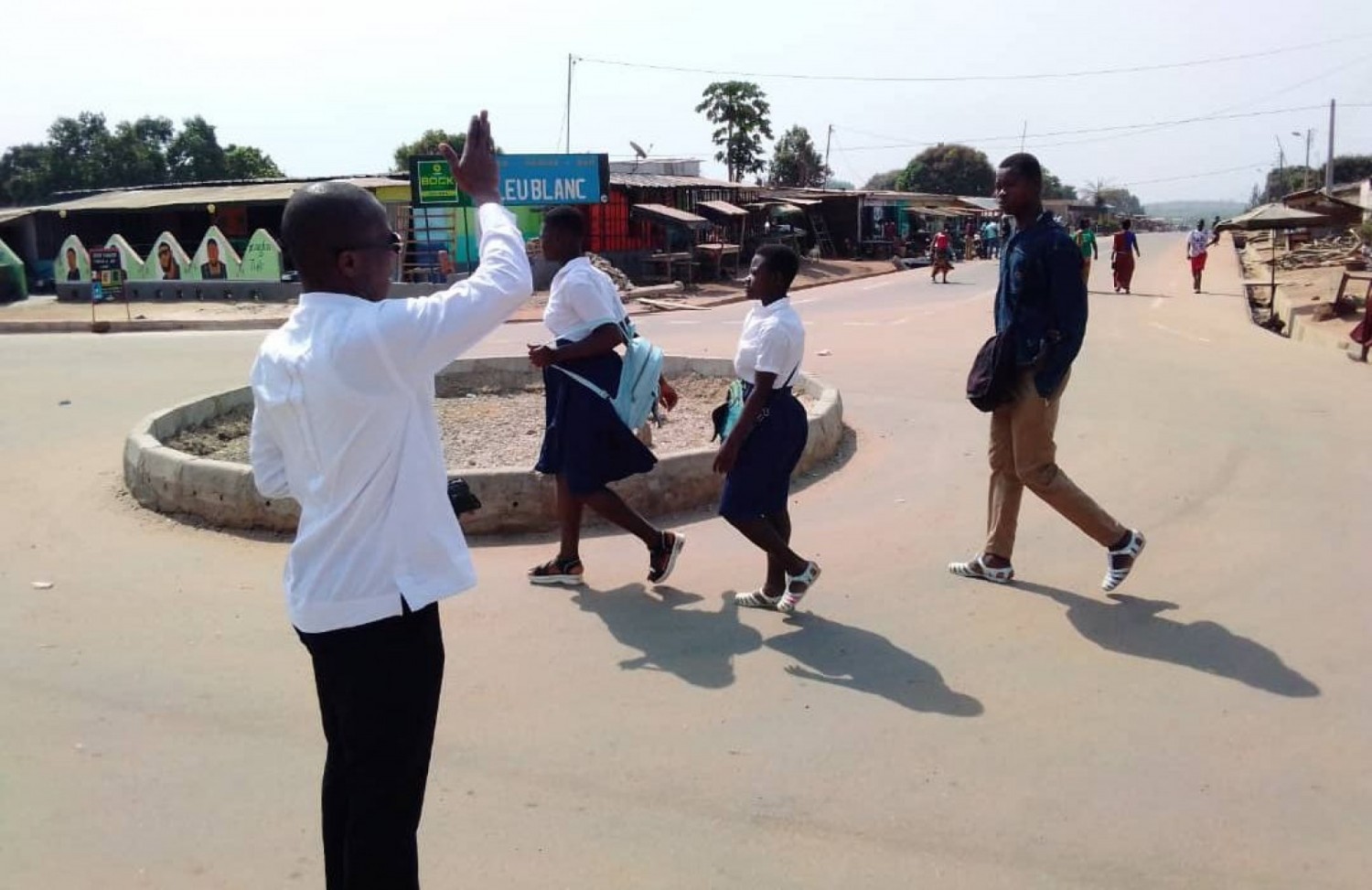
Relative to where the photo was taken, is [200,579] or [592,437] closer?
[592,437]

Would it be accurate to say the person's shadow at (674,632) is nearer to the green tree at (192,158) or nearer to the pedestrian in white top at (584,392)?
the pedestrian in white top at (584,392)

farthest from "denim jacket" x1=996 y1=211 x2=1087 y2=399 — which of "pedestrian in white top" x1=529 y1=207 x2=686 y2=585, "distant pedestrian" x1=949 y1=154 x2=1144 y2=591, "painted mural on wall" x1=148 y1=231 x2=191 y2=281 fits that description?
"painted mural on wall" x1=148 y1=231 x2=191 y2=281

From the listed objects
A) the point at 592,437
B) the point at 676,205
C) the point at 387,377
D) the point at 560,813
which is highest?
the point at 676,205

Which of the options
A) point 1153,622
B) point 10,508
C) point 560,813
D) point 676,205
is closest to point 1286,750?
point 1153,622

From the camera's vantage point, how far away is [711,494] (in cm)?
632

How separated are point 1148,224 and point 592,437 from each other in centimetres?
11023

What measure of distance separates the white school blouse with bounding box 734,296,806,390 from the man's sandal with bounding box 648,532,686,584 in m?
0.92

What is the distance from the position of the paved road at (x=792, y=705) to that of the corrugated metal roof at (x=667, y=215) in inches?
923

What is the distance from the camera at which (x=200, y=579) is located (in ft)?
17.2

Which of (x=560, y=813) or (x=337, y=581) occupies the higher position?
(x=337, y=581)

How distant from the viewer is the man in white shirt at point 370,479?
210cm

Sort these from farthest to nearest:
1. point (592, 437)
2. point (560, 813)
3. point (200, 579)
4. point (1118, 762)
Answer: point (200, 579) → point (592, 437) → point (1118, 762) → point (560, 813)

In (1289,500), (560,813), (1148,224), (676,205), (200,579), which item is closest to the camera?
(560,813)

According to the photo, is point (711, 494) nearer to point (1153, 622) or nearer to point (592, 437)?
point (592, 437)
